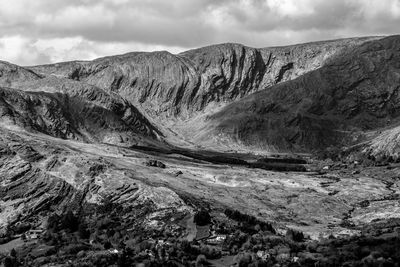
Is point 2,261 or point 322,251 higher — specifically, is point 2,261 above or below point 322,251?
below

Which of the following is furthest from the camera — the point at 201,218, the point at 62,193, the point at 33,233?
the point at 62,193

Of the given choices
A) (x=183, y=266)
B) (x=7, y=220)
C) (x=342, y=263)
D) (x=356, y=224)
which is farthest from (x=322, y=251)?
(x=7, y=220)

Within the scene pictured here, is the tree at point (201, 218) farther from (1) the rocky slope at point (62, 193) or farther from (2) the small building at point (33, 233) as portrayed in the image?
(2) the small building at point (33, 233)

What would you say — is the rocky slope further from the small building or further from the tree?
the tree

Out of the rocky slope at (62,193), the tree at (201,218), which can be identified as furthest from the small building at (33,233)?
the tree at (201,218)

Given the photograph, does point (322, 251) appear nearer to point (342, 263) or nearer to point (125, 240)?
point (342, 263)

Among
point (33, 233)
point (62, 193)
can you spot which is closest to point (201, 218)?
point (33, 233)

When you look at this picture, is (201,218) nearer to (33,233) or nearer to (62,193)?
(33,233)

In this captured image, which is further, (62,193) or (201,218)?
(62,193)

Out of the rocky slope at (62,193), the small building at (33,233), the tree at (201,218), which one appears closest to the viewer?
the tree at (201,218)

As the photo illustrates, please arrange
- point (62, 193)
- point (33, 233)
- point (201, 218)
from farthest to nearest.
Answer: point (62, 193) < point (33, 233) < point (201, 218)

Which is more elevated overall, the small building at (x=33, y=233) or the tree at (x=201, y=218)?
the tree at (x=201, y=218)
